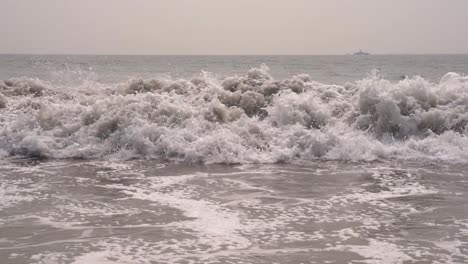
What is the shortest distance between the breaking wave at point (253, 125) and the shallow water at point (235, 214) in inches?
46.4

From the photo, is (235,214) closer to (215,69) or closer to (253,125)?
(253,125)

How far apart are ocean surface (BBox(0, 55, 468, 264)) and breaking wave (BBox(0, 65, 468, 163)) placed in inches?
1.5

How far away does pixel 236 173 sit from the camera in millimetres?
8008

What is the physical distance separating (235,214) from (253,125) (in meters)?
5.15

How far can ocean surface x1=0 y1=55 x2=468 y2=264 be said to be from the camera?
4.64 metres

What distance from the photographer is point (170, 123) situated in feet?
36.2

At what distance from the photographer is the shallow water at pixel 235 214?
443cm

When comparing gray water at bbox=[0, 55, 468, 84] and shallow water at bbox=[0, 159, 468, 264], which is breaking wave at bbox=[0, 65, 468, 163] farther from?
gray water at bbox=[0, 55, 468, 84]

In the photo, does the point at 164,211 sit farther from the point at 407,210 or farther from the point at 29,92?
the point at 29,92

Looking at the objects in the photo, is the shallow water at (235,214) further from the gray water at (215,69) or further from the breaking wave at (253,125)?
the gray water at (215,69)

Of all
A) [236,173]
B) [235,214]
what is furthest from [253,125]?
[235,214]

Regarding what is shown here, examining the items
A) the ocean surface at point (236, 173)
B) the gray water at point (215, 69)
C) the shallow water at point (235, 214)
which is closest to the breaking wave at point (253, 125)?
the ocean surface at point (236, 173)

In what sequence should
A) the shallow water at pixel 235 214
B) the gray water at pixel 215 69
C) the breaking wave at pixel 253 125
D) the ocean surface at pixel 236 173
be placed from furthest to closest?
1. the gray water at pixel 215 69
2. the breaking wave at pixel 253 125
3. the ocean surface at pixel 236 173
4. the shallow water at pixel 235 214

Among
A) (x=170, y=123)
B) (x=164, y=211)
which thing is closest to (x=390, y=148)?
(x=170, y=123)
